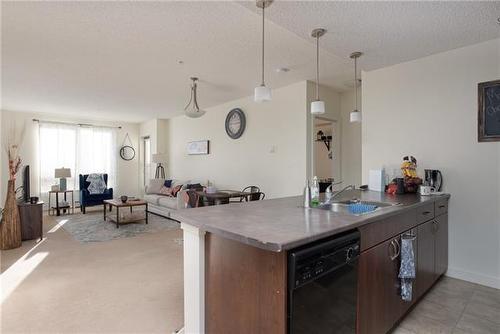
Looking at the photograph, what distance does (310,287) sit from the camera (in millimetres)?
1200

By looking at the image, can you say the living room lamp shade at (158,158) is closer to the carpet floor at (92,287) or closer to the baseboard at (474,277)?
the carpet floor at (92,287)

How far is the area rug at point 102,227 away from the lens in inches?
175

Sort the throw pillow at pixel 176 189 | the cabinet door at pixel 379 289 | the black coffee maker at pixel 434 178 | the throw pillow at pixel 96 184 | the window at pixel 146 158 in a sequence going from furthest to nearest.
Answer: the window at pixel 146 158 < the throw pillow at pixel 96 184 < the throw pillow at pixel 176 189 < the black coffee maker at pixel 434 178 < the cabinet door at pixel 379 289

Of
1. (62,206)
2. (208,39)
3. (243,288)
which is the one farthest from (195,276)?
(62,206)

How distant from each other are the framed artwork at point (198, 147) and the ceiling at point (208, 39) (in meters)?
1.85

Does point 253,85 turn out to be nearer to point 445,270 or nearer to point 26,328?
point 445,270

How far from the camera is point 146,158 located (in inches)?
344

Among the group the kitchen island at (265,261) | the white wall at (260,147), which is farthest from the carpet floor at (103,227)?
the kitchen island at (265,261)

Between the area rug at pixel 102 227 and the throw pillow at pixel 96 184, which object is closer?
the area rug at pixel 102 227

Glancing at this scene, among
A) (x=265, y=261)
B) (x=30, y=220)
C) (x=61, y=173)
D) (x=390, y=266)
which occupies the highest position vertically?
(x=61, y=173)

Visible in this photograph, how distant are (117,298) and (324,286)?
1964 millimetres

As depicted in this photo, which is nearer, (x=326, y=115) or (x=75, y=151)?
(x=326, y=115)

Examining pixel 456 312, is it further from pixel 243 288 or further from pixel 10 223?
pixel 10 223

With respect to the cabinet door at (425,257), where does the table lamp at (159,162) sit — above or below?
above
